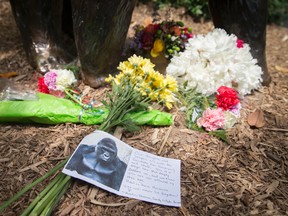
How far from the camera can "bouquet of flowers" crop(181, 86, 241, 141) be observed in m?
1.65

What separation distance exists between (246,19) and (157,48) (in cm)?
62

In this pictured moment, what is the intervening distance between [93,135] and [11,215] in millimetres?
475

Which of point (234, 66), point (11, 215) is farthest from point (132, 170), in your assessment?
point (234, 66)

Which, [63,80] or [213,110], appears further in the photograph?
[63,80]

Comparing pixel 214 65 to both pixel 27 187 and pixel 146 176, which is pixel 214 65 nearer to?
pixel 146 176

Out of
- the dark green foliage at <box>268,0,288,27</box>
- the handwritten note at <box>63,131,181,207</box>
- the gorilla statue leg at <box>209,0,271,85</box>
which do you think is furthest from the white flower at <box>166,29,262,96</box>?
the dark green foliage at <box>268,0,288,27</box>

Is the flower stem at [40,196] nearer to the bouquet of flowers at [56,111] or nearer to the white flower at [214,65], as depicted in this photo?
the bouquet of flowers at [56,111]

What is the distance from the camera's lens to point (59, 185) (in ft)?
4.03

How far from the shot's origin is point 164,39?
6.88 feet

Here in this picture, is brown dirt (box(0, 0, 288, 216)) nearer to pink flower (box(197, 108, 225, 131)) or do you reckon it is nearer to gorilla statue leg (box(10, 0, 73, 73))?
pink flower (box(197, 108, 225, 131))

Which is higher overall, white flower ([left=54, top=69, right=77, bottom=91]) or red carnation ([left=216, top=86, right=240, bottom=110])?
red carnation ([left=216, top=86, right=240, bottom=110])

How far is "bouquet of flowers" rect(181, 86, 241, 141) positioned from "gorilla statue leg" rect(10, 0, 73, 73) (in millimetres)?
985

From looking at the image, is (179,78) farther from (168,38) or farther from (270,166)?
(270,166)

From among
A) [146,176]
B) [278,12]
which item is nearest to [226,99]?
[146,176]
